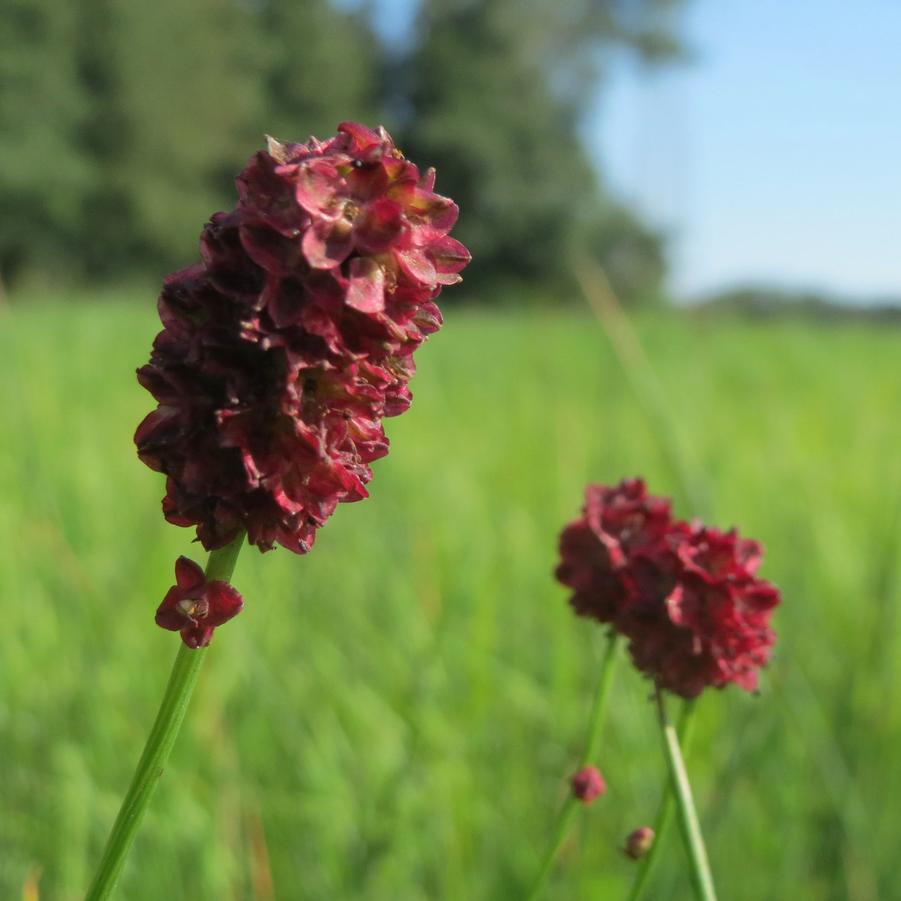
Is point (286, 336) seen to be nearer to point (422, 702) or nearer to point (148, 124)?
point (422, 702)

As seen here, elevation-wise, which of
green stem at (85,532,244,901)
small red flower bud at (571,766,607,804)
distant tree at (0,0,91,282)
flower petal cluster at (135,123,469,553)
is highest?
distant tree at (0,0,91,282)

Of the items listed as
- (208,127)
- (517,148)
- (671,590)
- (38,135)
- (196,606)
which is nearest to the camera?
(196,606)

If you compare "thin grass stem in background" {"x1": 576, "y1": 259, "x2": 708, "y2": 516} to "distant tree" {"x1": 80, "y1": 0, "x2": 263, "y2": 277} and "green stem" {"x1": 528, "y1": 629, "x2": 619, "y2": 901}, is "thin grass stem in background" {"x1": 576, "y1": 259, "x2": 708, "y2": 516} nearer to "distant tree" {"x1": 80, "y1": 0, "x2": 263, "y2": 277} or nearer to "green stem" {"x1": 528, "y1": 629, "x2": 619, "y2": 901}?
"green stem" {"x1": 528, "y1": 629, "x2": 619, "y2": 901}

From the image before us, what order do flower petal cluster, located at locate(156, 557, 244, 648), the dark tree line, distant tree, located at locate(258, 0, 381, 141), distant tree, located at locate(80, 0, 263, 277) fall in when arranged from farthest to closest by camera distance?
distant tree, located at locate(258, 0, 381, 141), distant tree, located at locate(80, 0, 263, 277), the dark tree line, flower petal cluster, located at locate(156, 557, 244, 648)

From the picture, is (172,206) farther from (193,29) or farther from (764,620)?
(764,620)

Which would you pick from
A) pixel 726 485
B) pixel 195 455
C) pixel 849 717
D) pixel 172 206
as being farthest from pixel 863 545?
pixel 172 206

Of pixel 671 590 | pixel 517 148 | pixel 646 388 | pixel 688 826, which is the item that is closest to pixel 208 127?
pixel 517 148

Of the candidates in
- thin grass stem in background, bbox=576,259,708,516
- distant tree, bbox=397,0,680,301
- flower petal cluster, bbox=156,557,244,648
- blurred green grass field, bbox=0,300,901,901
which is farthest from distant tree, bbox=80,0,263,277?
flower petal cluster, bbox=156,557,244,648

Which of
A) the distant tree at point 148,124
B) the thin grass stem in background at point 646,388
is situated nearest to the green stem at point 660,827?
the thin grass stem in background at point 646,388
